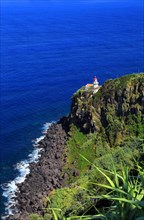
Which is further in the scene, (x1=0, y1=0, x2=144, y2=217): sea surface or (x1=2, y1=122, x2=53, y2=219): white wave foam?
(x1=0, y1=0, x2=144, y2=217): sea surface

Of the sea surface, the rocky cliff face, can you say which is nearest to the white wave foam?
the sea surface

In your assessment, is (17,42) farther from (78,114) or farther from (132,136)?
(132,136)

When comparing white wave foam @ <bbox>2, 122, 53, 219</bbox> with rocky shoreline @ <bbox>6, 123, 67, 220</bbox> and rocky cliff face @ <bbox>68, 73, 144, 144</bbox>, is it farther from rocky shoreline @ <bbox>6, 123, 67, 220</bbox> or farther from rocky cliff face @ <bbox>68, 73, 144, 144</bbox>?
rocky cliff face @ <bbox>68, 73, 144, 144</bbox>

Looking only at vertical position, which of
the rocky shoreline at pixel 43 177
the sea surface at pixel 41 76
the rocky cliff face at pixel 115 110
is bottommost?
the rocky shoreline at pixel 43 177

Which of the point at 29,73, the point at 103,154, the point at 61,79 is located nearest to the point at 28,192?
the point at 103,154

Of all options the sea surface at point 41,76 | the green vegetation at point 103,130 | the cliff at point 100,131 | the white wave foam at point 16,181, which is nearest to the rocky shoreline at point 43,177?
the cliff at point 100,131

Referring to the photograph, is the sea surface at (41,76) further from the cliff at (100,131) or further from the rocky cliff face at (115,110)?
the rocky cliff face at (115,110)

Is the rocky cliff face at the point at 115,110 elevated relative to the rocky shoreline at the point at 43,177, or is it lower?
elevated
